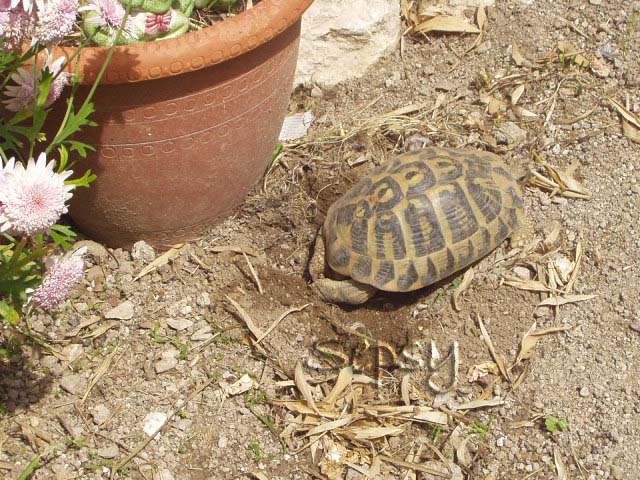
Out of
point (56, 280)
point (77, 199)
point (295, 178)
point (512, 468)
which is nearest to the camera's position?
point (56, 280)

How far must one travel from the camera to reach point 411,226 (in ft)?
9.11

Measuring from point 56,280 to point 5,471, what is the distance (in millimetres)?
901

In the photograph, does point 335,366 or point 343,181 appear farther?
point 343,181

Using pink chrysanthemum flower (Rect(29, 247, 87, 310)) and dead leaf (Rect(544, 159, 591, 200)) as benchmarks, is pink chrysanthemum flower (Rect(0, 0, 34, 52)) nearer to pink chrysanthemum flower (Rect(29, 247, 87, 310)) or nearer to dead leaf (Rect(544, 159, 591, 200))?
pink chrysanthemum flower (Rect(29, 247, 87, 310))

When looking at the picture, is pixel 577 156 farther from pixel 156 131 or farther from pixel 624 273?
pixel 156 131

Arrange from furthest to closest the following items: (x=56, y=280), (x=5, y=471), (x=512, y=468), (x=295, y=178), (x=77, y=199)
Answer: (x=295, y=178), (x=77, y=199), (x=512, y=468), (x=5, y=471), (x=56, y=280)

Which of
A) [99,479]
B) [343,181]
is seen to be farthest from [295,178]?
[99,479]

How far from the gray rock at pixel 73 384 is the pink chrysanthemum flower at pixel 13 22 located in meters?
1.30

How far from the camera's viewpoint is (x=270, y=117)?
2678mm

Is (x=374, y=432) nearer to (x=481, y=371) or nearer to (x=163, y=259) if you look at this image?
(x=481, y=371)

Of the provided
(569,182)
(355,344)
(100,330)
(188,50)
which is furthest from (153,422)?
(569,182)

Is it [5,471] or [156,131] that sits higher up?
[156,131]

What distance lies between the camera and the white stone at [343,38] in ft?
11.2

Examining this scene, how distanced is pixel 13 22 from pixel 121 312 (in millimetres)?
1354
